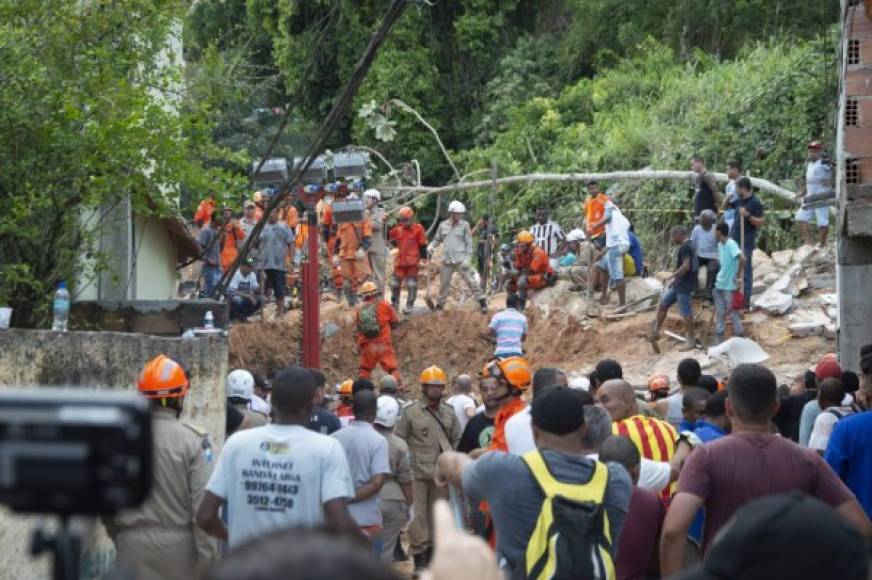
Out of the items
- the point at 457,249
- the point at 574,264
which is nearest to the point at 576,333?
the point at 574,264

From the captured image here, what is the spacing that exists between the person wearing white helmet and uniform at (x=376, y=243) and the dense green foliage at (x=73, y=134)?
10.4 meters

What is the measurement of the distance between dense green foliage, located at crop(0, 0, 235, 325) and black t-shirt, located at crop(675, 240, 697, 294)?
7.65 metres

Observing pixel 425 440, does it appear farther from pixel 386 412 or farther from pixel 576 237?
pixel 576 237

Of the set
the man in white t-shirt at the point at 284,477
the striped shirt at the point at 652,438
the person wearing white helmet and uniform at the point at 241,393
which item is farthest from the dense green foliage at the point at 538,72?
the man in white t-shirt at the point at 284,477

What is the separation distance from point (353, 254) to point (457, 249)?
5.74 ft

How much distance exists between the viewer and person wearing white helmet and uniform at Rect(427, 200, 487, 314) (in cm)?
2436

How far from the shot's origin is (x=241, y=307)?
23.8m

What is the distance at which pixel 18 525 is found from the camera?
898cm

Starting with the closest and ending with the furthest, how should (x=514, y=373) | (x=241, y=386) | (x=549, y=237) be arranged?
(x=514, y=373), (x=241, y=386), (x=549, y=237)

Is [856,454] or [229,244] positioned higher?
[229,244]

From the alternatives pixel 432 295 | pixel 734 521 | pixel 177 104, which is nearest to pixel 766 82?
pixel 432 295

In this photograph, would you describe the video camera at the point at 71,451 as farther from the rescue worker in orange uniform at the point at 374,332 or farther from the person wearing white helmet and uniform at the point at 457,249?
the person wearing white helmet and uniform at the point at 457,249

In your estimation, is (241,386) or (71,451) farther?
(241,386)

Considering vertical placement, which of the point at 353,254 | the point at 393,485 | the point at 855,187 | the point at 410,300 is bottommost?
the point at 393,485
